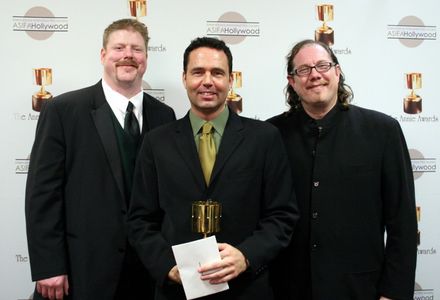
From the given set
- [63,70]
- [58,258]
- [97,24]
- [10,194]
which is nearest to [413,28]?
[97,24]

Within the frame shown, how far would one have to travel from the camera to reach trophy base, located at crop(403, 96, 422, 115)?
2.97 metres

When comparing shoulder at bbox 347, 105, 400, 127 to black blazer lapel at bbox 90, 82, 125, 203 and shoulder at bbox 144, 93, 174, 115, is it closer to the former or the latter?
shoulder at bbox 144, 93, 174, 115

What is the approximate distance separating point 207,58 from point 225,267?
919 millimetres

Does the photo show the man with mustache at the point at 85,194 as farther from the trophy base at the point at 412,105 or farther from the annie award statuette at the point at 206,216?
the trophy base at the point at 412,105

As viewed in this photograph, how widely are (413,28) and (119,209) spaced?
2.42 meters

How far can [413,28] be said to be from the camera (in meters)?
2.97

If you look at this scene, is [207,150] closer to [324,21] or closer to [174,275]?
[174,275]

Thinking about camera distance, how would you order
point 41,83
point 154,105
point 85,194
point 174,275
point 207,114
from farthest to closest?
point 41,83, point 154,105, point 85,194, point 207,114, point 174,275

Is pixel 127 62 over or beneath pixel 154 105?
over

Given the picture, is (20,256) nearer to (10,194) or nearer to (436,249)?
(10,194)

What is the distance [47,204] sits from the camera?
2080mm

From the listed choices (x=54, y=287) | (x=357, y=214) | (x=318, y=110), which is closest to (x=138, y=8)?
(x=318, y=110)

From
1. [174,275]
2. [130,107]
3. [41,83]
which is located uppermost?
[41,83]

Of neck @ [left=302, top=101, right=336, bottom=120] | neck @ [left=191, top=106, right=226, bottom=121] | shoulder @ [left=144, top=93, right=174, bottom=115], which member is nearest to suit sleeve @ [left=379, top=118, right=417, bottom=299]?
neck @ [left=302, top=101, right=336, bottom=120]
